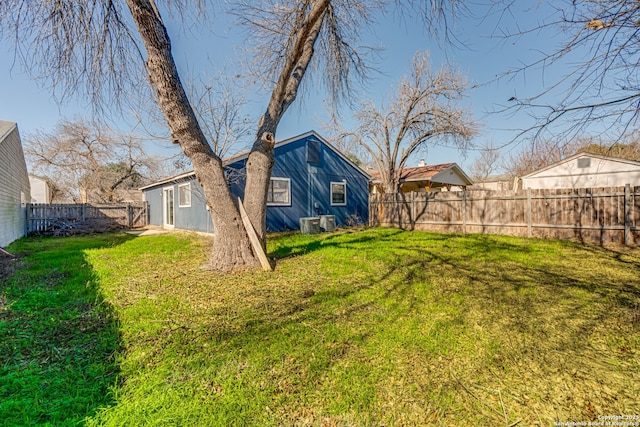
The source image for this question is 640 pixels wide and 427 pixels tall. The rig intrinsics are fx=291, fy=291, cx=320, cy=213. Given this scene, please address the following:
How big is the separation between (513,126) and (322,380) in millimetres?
3054

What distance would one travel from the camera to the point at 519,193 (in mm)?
9031

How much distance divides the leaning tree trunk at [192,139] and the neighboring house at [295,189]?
5026mm

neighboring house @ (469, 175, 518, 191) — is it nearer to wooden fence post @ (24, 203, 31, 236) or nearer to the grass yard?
the grass yard

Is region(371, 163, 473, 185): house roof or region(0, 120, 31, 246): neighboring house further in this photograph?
region(371, 163, 473, 185): house roof

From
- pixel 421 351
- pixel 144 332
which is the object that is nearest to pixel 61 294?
pixel 144 332

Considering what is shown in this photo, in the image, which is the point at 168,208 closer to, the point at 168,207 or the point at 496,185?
the point at 168,207

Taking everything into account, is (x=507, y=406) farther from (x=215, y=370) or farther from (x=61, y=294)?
(x=61, y=294)

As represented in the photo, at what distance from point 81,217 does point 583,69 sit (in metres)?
17.8

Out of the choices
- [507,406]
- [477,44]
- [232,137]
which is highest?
[232,137]

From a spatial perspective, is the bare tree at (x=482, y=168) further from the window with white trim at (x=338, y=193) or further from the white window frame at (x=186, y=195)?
the white window frame at (x=186, y=195)

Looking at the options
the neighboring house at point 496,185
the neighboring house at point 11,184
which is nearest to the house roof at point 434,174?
the neighboring house at point 496,185

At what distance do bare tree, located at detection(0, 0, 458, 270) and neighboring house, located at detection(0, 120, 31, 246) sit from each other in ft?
15.9

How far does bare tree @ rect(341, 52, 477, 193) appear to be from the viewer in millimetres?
14008

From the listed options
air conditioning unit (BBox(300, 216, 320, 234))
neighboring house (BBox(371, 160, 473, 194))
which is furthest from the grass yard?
neighboring house (BBox(371, 160, 473, 194))
